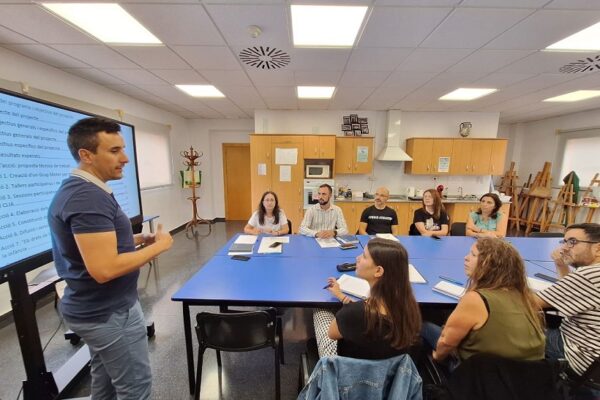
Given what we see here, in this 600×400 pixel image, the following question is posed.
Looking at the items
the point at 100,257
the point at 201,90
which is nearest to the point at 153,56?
the point at 201,90

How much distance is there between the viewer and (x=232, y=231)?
5742 millimetres

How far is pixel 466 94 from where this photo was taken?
159 inches

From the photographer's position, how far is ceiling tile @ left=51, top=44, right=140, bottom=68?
242 centimetres

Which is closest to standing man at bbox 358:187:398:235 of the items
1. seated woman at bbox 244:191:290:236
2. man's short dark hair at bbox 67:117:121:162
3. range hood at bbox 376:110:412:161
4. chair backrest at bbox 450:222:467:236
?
chair backrest at bbox 450:222:467:236

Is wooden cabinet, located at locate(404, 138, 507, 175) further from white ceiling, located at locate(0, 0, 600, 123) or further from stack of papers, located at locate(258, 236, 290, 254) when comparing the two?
stack of papers, located at locate(258, 236, 290, 254)

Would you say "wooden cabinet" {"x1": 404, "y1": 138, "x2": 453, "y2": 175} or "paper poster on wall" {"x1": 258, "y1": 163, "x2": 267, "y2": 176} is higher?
"wooden cabinet" {"x1": 404, "y1": 138, "x2": 453, "y2": 175}

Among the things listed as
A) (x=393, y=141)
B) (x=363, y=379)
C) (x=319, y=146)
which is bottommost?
(x=363, y=379)

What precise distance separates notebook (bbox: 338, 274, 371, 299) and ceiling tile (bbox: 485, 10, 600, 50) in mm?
2404

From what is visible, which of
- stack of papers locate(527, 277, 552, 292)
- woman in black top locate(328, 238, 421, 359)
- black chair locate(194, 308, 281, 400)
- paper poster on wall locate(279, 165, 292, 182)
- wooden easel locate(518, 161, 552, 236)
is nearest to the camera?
woman in black top locate(328, 238, 421, 359)

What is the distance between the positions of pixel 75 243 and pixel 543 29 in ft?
11.7

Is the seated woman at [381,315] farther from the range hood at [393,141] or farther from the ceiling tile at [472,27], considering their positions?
the range hood at [393,141]

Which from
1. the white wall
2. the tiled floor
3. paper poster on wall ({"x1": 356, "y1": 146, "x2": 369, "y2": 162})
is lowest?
the tiled floor

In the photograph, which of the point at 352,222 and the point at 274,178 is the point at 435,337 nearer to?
the point at 352,222

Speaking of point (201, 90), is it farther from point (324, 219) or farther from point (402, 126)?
point (402, 126)
